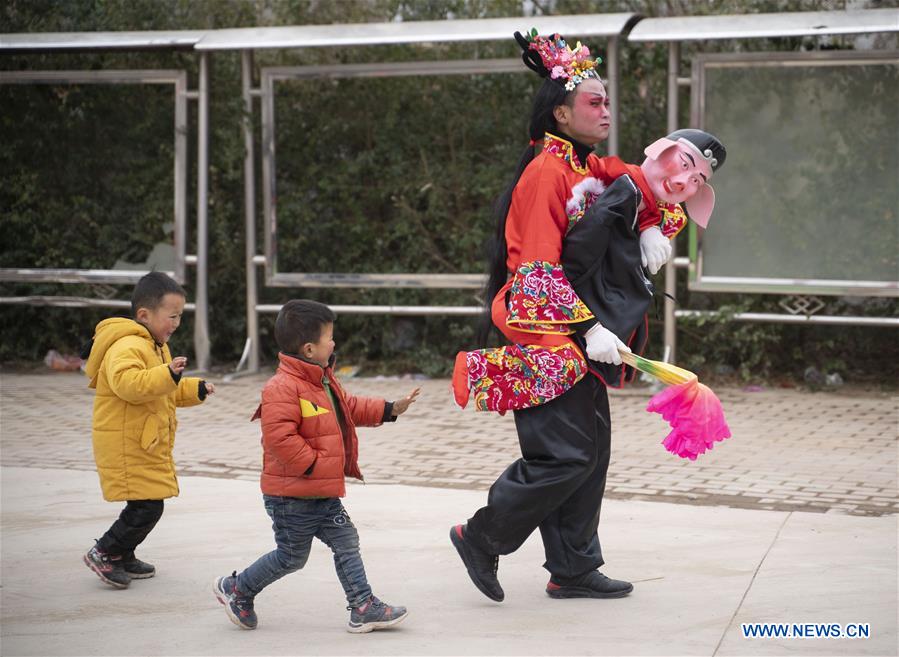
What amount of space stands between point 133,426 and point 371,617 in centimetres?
121

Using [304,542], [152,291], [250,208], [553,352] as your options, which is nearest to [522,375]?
[553,352]

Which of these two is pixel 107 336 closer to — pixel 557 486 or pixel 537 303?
pixel 537 303

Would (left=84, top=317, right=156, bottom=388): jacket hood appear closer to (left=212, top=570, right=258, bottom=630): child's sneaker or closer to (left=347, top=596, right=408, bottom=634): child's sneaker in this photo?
(left=212, top=570, right=258, bottom=630): child's sneaker

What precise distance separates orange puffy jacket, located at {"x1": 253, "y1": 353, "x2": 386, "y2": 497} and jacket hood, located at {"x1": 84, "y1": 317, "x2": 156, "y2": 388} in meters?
0.81

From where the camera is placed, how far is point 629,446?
24.7 feet

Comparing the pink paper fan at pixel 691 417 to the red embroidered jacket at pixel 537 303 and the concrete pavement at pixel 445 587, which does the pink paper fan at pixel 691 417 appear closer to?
the red embroidered jacket at pixel 537 303

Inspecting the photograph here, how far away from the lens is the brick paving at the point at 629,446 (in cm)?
644

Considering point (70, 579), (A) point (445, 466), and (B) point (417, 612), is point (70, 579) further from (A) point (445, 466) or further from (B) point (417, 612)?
(A) point (445, 466)

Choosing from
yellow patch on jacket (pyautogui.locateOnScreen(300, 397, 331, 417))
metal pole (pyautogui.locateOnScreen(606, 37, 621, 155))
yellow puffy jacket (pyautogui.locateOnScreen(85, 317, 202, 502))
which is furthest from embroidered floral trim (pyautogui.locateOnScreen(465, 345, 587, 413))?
metal pole (pyautogui.locateOnScreen(606, 37, 621, 155))

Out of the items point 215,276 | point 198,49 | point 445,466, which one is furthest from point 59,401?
point 445,466

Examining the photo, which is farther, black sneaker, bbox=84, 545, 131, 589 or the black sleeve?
black sneaker, bbox=84, 545, 131, 589

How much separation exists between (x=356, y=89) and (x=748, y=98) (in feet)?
10.2

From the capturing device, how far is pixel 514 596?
4672 millimetres

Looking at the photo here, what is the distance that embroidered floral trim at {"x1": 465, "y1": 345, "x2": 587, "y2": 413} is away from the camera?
4.37 metres
